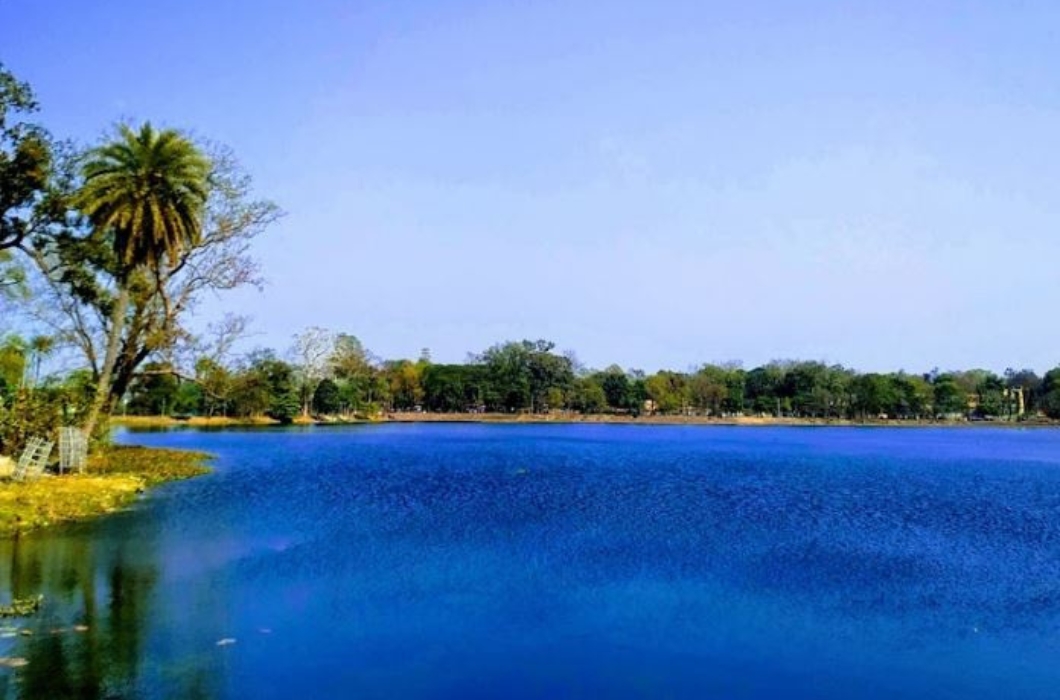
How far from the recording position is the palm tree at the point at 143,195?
35594mm

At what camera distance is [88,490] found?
28.9 m

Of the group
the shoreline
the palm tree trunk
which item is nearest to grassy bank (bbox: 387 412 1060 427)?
the shoreline

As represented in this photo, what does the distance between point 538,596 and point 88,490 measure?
1944 centimetres

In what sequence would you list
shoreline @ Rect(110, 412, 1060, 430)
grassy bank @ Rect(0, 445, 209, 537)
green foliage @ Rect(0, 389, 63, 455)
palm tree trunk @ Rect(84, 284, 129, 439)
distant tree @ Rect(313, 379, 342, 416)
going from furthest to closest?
shoreline @ Rect(110, 412, 1060, 430)
distant tree @ Rect(313, 379, 342, 416)
palm tree trunk @ Rect(84, 284, 129, 439)
green foliage @ Rect(0, 389, 63, 455)
grassy bank @ Rect(0, 445, 209, 537)

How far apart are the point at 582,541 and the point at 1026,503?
23.6 meters

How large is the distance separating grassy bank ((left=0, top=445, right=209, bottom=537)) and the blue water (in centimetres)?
122

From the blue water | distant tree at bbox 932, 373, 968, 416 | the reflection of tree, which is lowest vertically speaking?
the blue water

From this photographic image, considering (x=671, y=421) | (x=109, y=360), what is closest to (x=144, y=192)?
(x=109, y=360)

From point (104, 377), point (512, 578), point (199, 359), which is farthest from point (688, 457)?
point (512, 578)

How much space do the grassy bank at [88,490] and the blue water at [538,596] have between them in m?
1.22

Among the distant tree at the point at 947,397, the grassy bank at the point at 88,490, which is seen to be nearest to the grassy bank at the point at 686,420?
the distant tree at the point at 947,397

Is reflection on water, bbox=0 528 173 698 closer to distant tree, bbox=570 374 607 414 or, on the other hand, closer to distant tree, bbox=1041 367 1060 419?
distant tree, bbox=570 374 607 414

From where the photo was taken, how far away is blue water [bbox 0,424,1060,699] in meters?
12.2

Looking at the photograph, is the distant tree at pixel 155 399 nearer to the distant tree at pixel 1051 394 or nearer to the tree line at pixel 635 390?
the tree line at pixel 635 390
